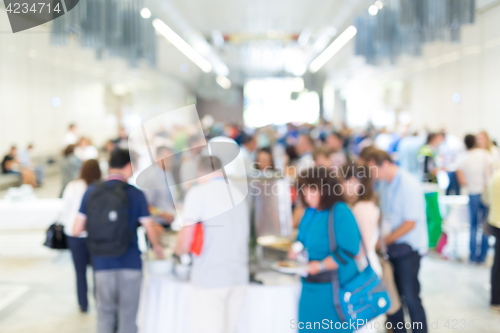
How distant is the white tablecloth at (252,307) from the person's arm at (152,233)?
0.16 m

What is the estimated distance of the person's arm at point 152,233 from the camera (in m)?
2.81

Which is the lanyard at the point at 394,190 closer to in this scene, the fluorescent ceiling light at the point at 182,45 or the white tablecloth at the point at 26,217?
the white tablecloth at the point at 26,217

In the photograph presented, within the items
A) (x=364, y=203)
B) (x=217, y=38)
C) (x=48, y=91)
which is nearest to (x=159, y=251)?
(x=364, y=203)

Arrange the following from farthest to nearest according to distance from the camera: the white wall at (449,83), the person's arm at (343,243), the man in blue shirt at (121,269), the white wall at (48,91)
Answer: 1. the white wall at (48,91)
2. the white wall at (449,83)
3. the man in blue shirt at (121,269)
4. the person's arm at (343,243)

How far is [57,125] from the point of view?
11555 mm

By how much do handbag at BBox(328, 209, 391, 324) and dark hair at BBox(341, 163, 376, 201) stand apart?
0.46 metres

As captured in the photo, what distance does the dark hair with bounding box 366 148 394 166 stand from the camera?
3.00m

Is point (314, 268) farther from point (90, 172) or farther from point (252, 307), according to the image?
point (90, 172)

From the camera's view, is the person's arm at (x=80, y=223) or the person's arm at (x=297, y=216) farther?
the person's arm at (x=297, y=216)

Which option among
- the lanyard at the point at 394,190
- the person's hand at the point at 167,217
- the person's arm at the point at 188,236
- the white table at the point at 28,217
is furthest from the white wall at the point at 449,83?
the white table at the point at 28,217


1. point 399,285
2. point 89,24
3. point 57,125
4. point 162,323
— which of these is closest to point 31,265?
point 89,24

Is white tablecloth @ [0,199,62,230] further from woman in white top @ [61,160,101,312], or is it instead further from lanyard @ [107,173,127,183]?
lanyard @ [107,173,127,183]

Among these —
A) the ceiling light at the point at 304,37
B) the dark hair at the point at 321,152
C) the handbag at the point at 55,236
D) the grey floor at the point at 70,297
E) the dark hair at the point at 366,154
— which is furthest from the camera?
the ceiling light at the point at 304,37

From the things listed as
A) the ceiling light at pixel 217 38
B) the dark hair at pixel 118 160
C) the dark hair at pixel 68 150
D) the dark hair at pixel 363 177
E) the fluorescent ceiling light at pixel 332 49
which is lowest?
the dark hair at pixel 363 177
